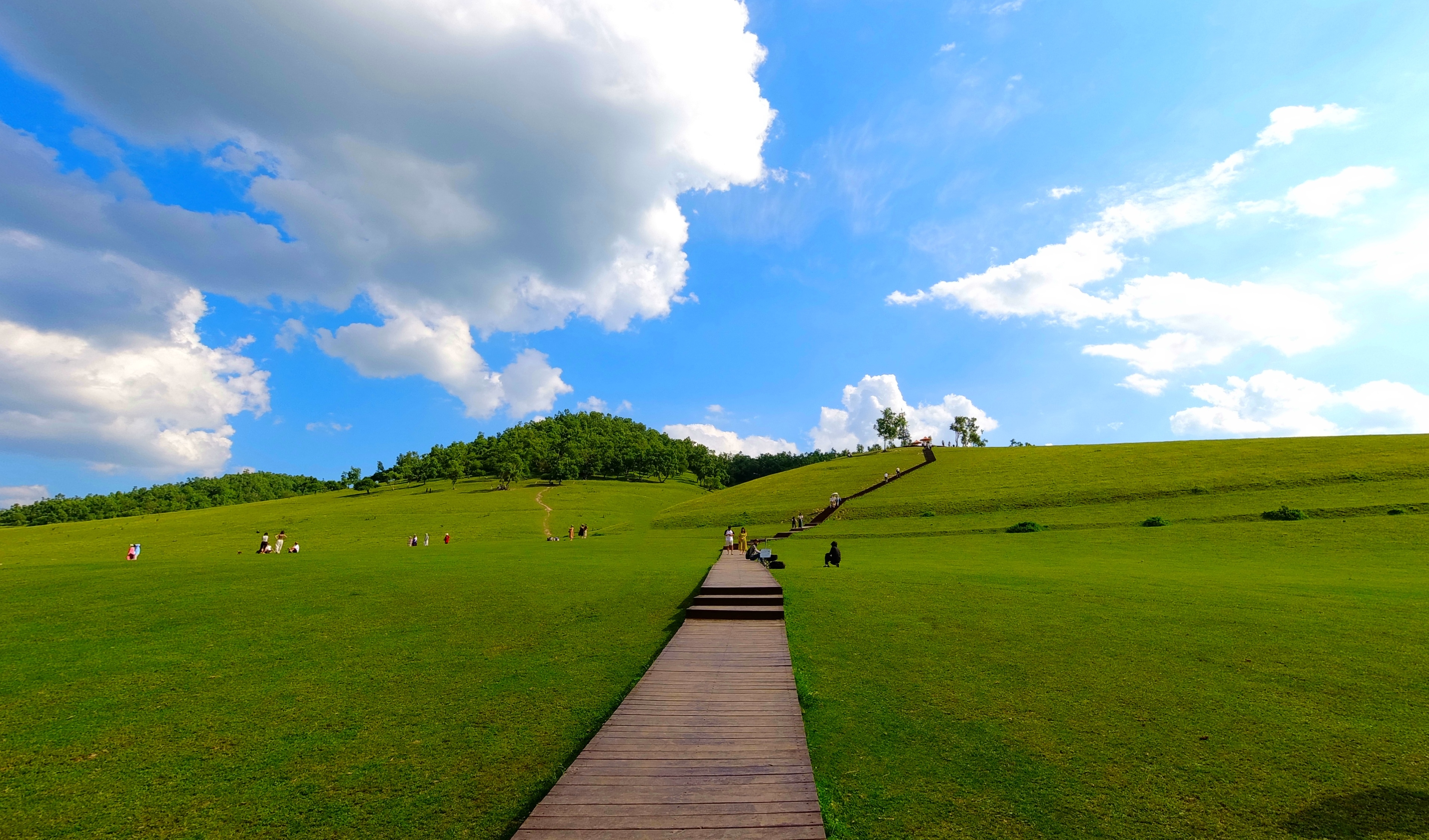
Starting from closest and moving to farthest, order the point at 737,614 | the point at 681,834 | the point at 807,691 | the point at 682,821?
the point at 681,834 → the point at 682,821 → the point at 807,691 → the point at 737,614

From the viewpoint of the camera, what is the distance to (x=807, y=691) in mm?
10273

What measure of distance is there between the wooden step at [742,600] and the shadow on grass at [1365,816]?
1155 centimetres

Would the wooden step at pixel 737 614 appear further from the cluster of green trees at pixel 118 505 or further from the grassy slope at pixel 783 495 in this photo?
the cluster of green trees at pixel 118 505

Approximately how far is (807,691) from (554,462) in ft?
456

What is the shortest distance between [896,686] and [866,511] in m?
49.6

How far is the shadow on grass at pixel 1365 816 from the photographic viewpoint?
6.15 meters

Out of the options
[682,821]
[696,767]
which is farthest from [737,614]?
[682,821]

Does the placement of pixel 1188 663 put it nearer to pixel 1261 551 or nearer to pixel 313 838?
pixel 313 838

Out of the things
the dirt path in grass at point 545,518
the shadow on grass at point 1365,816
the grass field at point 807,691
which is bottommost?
the shadow on grass at point 1365,816

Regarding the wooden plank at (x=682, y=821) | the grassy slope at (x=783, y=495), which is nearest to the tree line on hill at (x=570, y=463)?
the grassy slope at (x=783, y=495)

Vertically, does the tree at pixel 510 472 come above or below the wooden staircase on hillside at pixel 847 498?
above

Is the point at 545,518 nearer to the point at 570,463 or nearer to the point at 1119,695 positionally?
the point at 570,463

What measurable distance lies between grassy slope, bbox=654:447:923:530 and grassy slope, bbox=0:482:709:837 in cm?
3933

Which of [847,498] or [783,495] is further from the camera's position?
[783,495]
